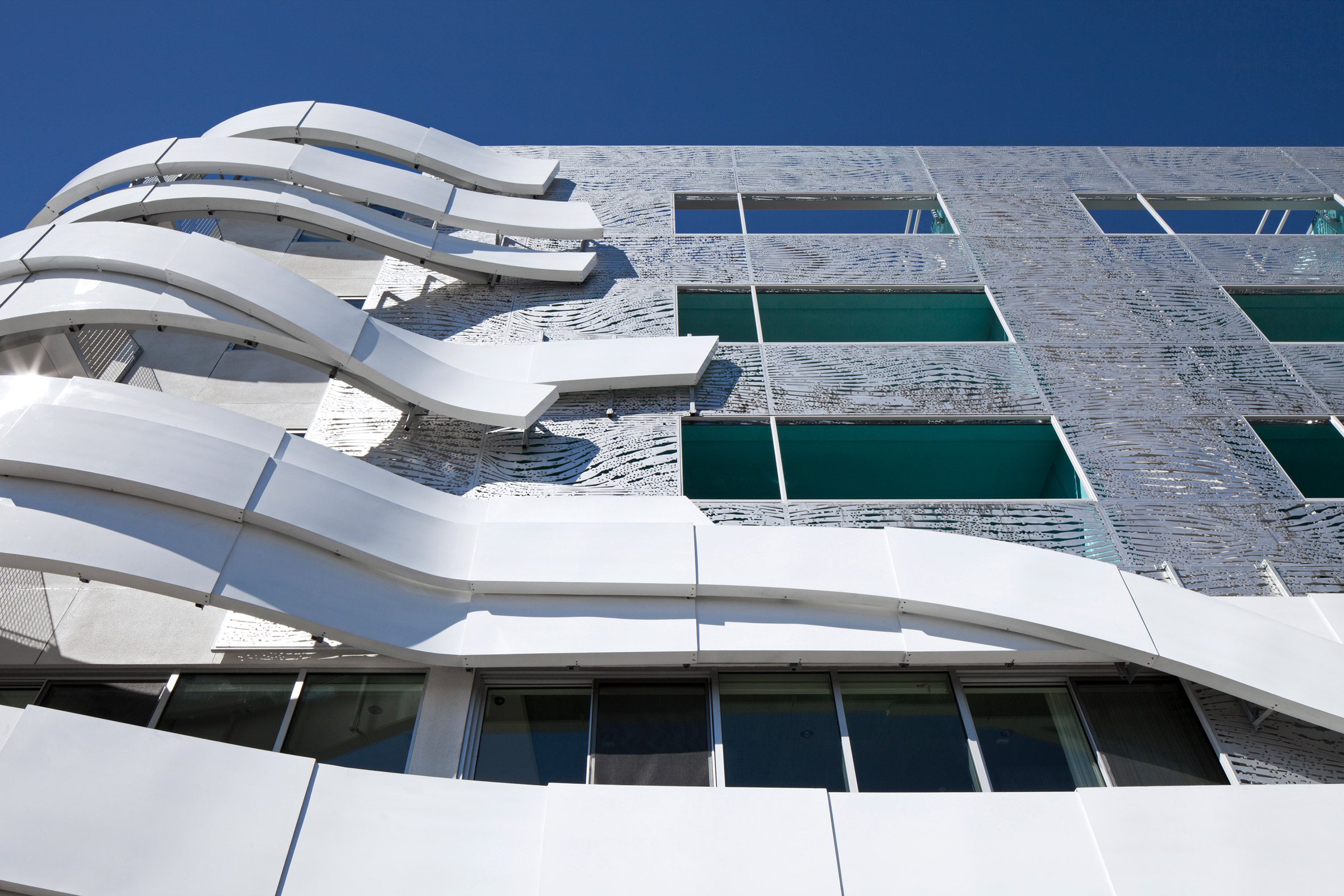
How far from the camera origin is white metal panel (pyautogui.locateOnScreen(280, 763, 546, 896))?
663cm

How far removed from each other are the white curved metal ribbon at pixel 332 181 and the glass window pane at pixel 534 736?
776cm

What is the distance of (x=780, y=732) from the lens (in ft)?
28.4

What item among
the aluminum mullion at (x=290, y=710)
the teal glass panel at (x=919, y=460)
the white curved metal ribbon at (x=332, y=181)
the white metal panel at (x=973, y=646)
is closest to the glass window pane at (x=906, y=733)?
the white metal panel at (x=973, y=646)

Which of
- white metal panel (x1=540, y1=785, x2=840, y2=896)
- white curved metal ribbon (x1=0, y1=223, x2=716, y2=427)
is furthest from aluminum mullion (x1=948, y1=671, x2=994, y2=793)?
white curved metal ribbon (x1=0, y1=223, x2=716, y2=427)

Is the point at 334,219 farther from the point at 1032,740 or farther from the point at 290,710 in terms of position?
the point at 1032,740

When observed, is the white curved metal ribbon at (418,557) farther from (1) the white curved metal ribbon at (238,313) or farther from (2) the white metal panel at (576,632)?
(1) the white curved metal ribbon at (238,313)

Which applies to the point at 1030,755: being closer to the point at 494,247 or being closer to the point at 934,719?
the point at 934,719

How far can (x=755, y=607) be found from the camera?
8.90 meters

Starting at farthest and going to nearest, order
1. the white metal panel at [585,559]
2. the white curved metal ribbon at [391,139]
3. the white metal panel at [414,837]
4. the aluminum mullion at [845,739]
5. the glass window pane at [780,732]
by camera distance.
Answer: the white curved metal ribbon at [391,139] < the white metal panel at [585,559] < the glass window pane at [780,732] < the aluminum mullion at [845,739] < the white metal panel at [414,837]

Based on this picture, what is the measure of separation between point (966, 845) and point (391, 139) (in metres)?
13.5

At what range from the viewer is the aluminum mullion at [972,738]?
8.27m

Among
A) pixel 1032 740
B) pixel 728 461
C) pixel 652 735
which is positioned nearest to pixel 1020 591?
pixel 1032 740

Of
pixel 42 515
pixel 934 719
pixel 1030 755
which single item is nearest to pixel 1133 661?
pixel 1030 755

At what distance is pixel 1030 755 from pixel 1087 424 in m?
4.72
